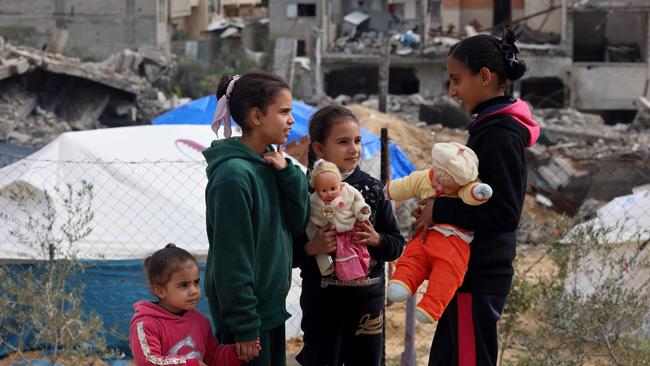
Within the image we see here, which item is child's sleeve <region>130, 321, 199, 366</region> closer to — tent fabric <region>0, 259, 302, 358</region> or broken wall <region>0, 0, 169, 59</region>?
tent fabric <region>0, 259, 302, 358</region>

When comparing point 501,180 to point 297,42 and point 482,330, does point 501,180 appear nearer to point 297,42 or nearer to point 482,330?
point 482,330

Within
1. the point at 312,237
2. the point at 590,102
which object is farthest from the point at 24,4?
the point at 312,237

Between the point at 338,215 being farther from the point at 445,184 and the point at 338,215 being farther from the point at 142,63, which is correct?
the point at 142,63

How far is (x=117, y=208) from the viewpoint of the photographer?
24.6ft

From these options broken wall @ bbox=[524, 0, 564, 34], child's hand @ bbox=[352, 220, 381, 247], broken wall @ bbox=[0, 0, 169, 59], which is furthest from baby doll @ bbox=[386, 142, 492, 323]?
broken wall @ bbox=[524, 0, 564, 34]

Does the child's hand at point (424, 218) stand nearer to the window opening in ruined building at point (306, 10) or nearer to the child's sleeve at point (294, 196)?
the child's sleeve at point (294, 196)

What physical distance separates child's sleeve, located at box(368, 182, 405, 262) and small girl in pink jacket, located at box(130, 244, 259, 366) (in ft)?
2.24

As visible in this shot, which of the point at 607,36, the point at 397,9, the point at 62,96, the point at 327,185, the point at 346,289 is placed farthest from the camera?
the point at 397,9

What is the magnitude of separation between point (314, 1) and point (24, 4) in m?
9.48

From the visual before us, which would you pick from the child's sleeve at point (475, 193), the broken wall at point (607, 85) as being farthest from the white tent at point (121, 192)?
the broken wall at point (607, 85)

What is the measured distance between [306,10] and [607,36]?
1009cm

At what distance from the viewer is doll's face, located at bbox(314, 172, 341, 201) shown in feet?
11.4

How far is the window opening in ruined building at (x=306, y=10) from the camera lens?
34.8 m

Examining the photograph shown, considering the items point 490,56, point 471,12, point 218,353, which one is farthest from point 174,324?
point 471,12
